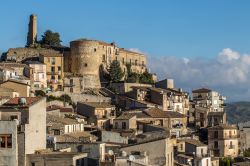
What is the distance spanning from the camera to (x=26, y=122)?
3672 cm

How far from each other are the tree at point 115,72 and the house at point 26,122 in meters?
61.5

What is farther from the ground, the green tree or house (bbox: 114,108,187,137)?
the green tree

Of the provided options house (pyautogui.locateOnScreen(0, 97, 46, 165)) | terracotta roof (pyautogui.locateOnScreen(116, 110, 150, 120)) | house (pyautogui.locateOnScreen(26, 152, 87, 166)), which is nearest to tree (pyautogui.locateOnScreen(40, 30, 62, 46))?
terracotta roof (pyautogui.locateOnScreen(116, 110, 150, 120))

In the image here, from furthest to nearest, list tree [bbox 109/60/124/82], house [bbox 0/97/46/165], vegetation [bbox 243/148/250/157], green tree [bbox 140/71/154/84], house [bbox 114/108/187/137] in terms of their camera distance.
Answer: green tree [bbox 140/71/154/84]
tree [bbox 109/60/124/82]
vegetation [bbox 243/148/250/157]
house [bbox 114/108/187/137]
house [bbox 0/97/46/165]

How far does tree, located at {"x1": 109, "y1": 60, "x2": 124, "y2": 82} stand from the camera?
101m

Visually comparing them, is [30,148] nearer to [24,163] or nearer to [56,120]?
[24,163]

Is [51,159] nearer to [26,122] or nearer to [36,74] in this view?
[26,122]

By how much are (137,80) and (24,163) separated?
68929mm

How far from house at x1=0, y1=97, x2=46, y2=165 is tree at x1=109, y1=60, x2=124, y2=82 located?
61544 millimetres

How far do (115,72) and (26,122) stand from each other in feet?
214

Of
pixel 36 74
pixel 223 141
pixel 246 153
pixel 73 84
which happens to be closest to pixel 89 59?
pixel 73 84

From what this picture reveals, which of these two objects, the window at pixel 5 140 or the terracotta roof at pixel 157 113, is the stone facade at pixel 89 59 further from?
the window at pixel 5 140

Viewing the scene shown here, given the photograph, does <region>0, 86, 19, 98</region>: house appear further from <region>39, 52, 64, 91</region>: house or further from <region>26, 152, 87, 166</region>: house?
<region>26, 152, 87, 166</region>: house

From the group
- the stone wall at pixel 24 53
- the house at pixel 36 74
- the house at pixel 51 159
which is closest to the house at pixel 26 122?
the house at pixel 51 159
